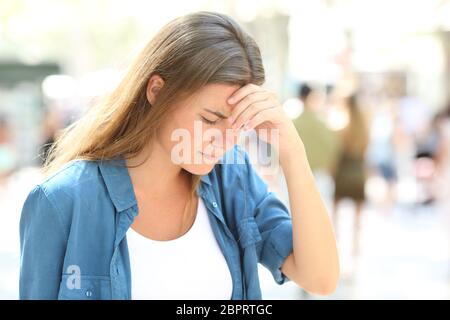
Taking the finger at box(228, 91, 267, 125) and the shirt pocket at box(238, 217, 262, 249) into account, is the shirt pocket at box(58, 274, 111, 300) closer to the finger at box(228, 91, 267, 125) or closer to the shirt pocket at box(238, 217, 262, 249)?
the shirt pocket at box(238, 217, 262, 249)

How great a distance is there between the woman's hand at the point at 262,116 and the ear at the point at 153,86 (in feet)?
0.56

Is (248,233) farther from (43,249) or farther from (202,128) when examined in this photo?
(43,249)

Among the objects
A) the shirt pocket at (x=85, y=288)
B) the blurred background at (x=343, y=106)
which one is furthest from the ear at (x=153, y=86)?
the blurred background at (x=343, y=106)

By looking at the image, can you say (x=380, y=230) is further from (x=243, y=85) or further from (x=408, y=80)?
(x=408, y=80)

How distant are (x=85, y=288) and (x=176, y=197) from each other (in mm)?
377

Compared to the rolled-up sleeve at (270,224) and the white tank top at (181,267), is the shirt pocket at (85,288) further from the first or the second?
the rolled-up sleeve at (270,224)

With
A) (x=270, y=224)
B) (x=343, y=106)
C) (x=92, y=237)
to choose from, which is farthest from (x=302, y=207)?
(x=343, y=106)

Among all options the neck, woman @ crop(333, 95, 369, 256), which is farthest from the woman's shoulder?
woman @ crop(333, 95, 369, 256)

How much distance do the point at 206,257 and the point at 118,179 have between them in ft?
0.94

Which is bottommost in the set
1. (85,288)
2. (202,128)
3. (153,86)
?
(85,288)

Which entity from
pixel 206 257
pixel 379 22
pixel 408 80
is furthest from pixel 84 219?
pixel 408 80

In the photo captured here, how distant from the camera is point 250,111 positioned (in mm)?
1801

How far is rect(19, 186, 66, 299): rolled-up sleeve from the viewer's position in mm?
1685
